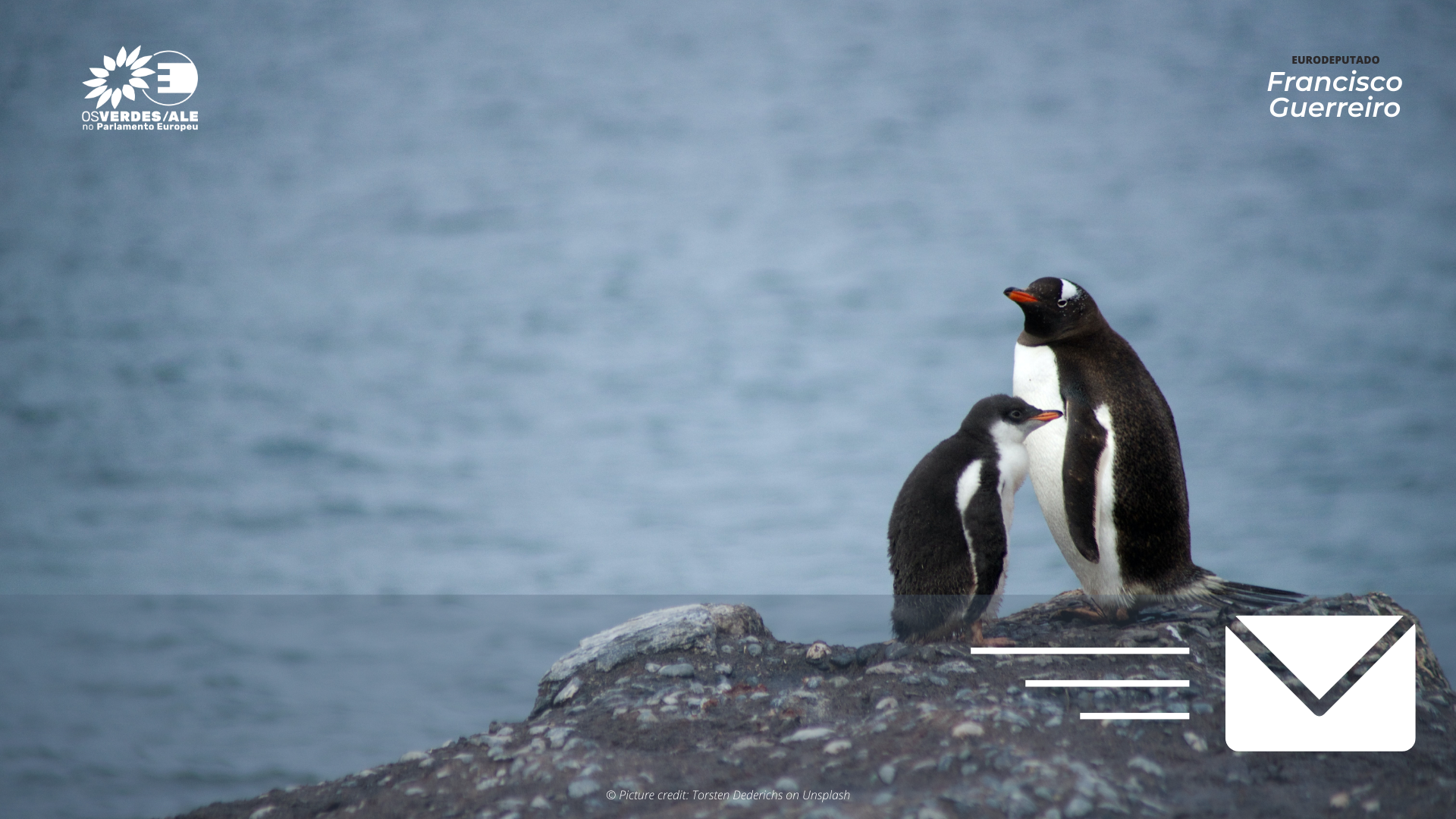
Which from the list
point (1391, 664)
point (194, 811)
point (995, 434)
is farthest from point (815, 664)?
point (194, 811)

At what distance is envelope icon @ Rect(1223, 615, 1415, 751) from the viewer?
86.3 inches

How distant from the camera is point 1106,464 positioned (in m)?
3.11

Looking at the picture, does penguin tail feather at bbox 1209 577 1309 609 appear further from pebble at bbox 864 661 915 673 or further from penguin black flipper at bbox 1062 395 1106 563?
pebble at bbox 864 661 915 673

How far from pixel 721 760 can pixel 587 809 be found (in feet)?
0.99

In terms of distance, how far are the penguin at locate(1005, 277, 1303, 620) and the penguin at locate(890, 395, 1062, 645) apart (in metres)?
0.22

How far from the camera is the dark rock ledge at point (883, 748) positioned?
1.96m

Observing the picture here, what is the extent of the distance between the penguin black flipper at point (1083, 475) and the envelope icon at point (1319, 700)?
56 cm

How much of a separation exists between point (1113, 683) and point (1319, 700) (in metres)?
0.45

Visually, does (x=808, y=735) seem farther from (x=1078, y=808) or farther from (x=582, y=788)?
(x=1078, y=808)

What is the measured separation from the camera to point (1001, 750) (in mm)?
2105

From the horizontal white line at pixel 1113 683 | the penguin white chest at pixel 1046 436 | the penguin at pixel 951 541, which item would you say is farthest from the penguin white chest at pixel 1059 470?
the horizontal white line at pixel 1113 683

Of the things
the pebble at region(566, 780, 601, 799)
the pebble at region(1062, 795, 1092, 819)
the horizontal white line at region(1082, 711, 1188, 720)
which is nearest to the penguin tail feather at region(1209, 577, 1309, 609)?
the horizontal white line at region(1082, 711, 1188, 720)

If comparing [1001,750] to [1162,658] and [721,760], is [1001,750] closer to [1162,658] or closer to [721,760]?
[721,760]

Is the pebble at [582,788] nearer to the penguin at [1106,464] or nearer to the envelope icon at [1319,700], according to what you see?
the envelope icon at [1319,700]
